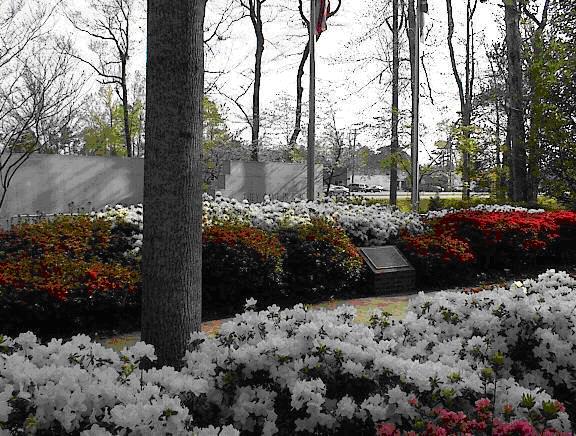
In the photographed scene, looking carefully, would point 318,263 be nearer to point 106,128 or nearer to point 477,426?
point 477,426

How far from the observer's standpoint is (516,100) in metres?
16.8

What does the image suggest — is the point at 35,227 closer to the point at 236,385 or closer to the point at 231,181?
the point at 236,385

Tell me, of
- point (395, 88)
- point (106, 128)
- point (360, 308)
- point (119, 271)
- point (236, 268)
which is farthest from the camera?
point (106, 128)

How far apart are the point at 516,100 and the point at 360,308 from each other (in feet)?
38.4

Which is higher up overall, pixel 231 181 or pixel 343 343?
pixel 231 181

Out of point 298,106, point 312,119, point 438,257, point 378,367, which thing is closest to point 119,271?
point 378,367

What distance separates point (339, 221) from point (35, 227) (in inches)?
168

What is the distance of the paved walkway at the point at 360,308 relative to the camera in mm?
5738

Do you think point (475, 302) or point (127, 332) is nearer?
point (475, 302)

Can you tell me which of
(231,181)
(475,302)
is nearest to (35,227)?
(475,302)

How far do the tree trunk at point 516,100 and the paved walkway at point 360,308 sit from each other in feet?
32.9

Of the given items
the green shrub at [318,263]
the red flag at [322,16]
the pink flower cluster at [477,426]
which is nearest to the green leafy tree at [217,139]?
the red flag at [322,16]

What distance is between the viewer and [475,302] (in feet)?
13.1

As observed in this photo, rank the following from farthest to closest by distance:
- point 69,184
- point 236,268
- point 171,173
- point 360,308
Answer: point 69,184
point 360,308
point 236,268
point 171,173
